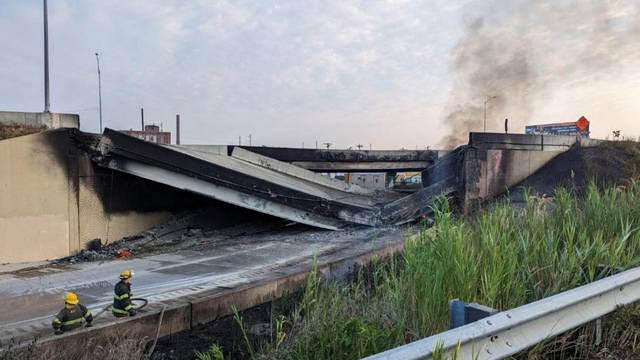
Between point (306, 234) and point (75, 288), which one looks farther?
point (306, 234)

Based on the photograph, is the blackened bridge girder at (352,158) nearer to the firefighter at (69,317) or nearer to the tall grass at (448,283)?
the firefighter at (69,317)

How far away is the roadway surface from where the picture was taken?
19.8 ft

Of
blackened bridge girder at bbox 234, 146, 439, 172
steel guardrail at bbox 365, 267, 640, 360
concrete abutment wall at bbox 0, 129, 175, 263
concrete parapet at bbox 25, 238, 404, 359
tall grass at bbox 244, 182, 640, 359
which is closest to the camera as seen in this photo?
steel guardrail at bbox 365, 267, 640, 360

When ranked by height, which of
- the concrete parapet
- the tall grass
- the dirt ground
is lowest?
the concrete parapet

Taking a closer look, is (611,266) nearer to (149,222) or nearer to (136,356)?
(136,356)

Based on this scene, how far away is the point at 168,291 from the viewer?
22.7ft

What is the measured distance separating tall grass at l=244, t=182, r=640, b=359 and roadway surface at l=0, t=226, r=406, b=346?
1.12m

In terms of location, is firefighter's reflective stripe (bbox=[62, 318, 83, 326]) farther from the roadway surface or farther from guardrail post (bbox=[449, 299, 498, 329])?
guardrail post (bbox=[449, 299, 498, 329])

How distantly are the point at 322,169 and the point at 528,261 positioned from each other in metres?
17.0

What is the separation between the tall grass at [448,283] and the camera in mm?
2639

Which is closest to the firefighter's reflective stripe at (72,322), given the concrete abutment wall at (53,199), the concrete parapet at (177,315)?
the concrete parapet at (177,315)

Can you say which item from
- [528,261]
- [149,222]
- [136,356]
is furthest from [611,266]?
[149,222]

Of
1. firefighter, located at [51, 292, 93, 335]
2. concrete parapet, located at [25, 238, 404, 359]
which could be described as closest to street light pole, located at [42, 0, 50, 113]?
concrete parapet, located at [25, 238, 404, 359]

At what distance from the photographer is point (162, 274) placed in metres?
8.34
